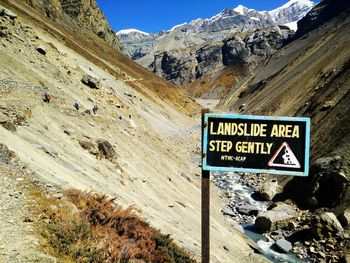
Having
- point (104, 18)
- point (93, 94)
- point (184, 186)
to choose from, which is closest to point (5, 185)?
point (184, 186)

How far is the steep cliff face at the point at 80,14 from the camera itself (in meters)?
76.4

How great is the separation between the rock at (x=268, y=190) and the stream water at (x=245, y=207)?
505 millimetres

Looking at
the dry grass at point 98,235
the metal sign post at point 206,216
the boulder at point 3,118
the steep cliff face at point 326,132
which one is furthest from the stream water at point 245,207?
the boulder at point 3,118

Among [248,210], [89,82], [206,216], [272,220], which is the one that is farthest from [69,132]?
[89,82]

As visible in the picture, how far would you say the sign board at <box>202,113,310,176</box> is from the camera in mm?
6129

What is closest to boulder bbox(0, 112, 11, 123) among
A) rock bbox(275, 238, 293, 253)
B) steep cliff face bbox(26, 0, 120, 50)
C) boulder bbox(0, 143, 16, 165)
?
boulder bbox(0, 143, 16, 165)

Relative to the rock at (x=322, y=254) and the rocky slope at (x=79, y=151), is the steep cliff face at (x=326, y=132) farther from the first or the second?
the rocky slope at (x=79, y=151)

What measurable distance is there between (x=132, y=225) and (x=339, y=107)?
85.6 ft

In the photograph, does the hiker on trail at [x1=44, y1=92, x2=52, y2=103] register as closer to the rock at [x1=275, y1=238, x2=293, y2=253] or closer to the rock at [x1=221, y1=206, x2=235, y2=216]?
the rock at [x1=221, y1=206, x2=235, y2=216]

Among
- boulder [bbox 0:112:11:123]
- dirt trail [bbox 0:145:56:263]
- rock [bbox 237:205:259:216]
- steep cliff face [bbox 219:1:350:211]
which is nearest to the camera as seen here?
dirt trail [bbox 0:145:56:263]

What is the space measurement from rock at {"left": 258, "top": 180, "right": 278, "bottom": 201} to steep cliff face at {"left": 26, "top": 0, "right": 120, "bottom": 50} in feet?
204

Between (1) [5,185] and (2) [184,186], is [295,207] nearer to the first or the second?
(2) [184,186]

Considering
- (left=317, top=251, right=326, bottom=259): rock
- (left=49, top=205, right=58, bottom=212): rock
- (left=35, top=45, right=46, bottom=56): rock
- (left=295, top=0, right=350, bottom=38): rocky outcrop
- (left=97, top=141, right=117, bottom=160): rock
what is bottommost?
(left=317, top=251, right=326, bottom=259): rock

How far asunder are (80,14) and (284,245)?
88.0m
